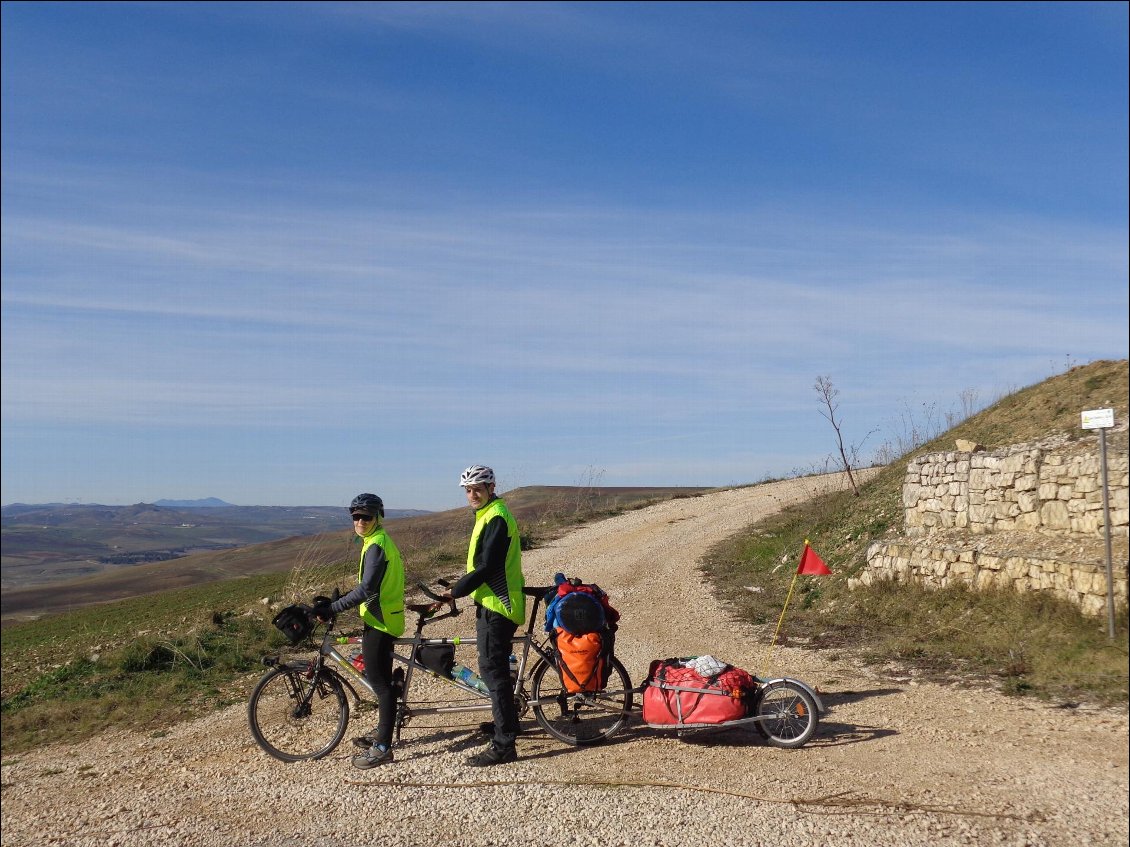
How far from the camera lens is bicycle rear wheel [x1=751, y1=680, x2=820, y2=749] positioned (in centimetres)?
718

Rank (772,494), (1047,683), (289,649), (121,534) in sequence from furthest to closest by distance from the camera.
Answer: (121,534) → (772,494) → (289,649) → (1047,683)

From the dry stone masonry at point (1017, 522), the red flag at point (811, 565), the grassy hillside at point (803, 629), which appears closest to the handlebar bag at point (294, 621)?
the grassy hillside at point (803, 629)

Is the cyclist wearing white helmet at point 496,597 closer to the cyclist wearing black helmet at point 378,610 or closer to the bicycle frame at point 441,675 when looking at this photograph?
the bicycle frame at point 441,675

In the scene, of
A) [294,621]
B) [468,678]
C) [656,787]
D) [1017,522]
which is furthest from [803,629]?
[294,621]

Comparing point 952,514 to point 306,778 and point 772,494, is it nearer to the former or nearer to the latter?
point 306,778

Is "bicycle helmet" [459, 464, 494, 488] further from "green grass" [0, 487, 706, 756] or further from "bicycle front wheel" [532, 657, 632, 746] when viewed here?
"green grass" [0, 487, 706, 756]

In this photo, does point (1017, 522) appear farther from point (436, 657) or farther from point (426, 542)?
point (426, 542)

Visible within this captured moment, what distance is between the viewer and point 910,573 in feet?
39.2

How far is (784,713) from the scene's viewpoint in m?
7.23

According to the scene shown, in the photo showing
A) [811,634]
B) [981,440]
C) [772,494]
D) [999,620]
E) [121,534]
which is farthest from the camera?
[121,534]

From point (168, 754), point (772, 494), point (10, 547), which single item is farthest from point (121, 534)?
point (168, 754)

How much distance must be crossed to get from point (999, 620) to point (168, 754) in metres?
8.68

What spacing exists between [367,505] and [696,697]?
10.2ft

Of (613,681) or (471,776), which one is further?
(613,681)
